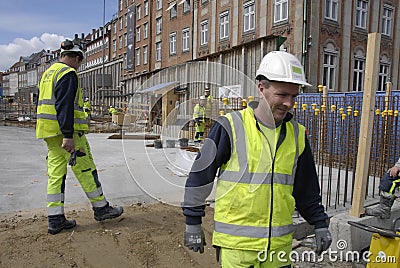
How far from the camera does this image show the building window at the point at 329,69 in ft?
53.9

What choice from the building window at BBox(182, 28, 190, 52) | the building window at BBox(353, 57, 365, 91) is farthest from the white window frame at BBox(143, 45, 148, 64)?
the building window at BBox(353, 57, 365, 91)

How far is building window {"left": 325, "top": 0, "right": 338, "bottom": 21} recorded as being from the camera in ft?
53.6

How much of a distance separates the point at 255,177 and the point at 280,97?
1.69 ft

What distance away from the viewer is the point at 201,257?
333 centimetres

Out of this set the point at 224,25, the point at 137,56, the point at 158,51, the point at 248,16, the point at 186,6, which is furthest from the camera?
the point at 137,56

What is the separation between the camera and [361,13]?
59.5 ft

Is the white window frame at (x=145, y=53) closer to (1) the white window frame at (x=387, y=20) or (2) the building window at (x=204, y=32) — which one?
(2) the building window at (x=204, y=32)

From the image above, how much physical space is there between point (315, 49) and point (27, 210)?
14650mm

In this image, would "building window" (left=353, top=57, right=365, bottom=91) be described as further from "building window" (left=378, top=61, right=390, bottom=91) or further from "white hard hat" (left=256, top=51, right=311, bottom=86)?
"white hard hat" (left=256, top=51, right=311, bottom=86)

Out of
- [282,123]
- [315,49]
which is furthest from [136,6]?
[282,123]

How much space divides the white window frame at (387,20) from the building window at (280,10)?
7.08 m

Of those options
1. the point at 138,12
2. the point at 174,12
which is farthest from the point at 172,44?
the point at 138,12

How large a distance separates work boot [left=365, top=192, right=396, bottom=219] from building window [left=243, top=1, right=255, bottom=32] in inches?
632

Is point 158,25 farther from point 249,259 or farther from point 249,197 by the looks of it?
point 249,259
